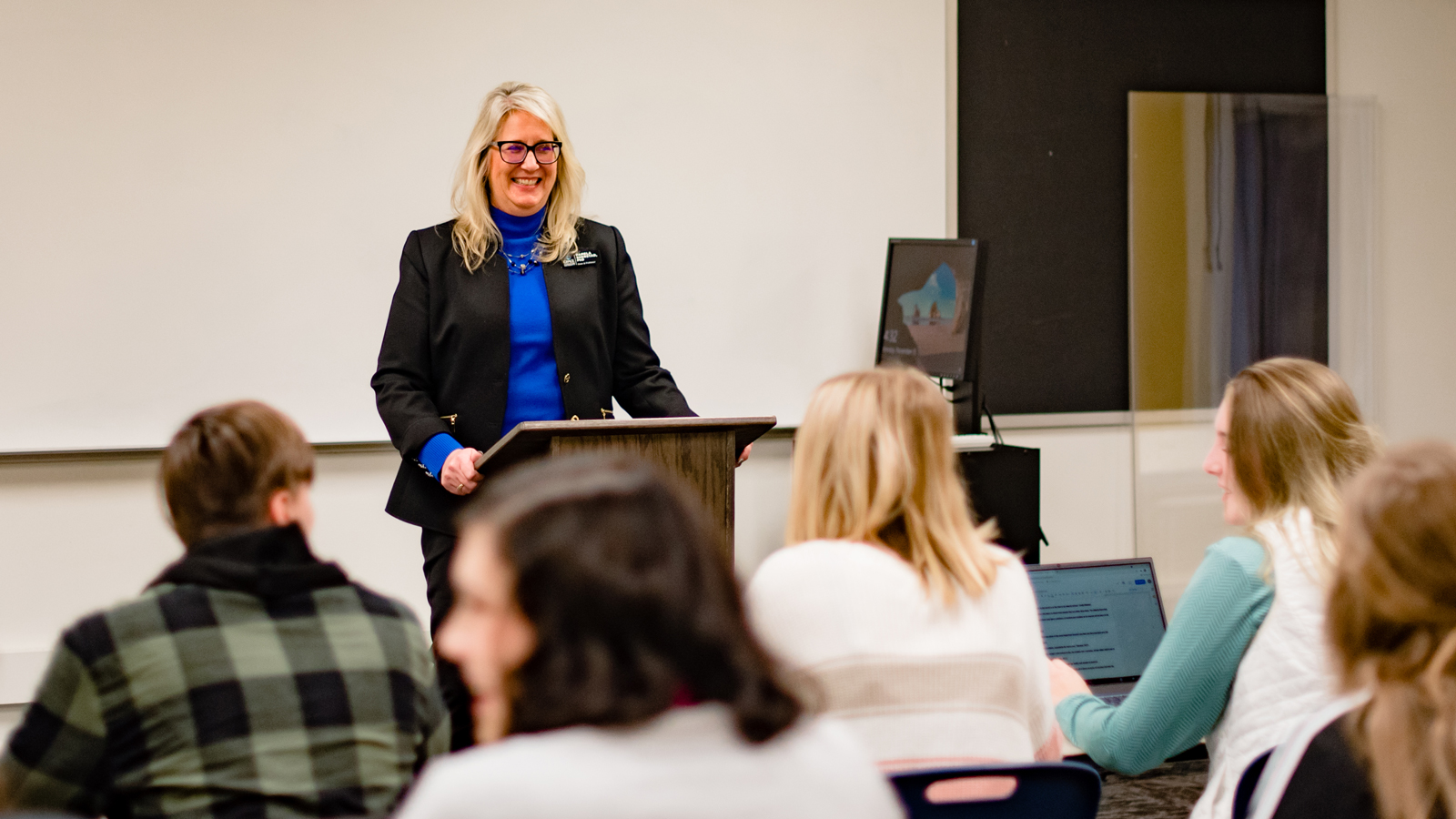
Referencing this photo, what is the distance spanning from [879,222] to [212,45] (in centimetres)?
219

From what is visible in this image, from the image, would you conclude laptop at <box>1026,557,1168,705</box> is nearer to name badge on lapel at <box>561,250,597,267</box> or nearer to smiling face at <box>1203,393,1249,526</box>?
smiling face at <box>1203,393,1249,526</box>

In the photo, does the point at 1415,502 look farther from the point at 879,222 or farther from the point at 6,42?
the point at 6,42

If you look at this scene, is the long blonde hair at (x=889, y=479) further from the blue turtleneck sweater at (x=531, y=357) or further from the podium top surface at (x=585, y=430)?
the blue turtleneck sweater at (x=531, y=357)

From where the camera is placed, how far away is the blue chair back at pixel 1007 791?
1.33 meters

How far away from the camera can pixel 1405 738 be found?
1.11m

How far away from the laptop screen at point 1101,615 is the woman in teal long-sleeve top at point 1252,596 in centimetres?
87

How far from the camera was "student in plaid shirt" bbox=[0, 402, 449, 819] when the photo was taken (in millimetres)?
1383

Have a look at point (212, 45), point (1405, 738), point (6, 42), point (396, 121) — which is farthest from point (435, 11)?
point (1405, 738)

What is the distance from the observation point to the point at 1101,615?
2.72 m

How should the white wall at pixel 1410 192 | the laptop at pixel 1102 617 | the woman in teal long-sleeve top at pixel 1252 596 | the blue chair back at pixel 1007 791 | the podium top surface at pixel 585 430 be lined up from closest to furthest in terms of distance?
the blue chair back at pixel 1007 791 < the woman in teal long-sleeve top at pixel 1252 596 < the podium top surface at pixel 585 430 < the laptop at pixel 1102 617 < the white wall at pixel 1410 192

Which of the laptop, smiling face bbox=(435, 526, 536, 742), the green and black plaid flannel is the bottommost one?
the laptop

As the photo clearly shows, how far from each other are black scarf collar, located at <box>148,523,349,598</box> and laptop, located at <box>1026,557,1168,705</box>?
5.40 feet

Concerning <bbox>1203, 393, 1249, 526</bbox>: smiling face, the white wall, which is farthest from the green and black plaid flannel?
the white wall

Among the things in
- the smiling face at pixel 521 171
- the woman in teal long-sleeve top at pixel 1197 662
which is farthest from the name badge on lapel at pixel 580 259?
the woman in teal long-sleeve top at pixel 1197 662
